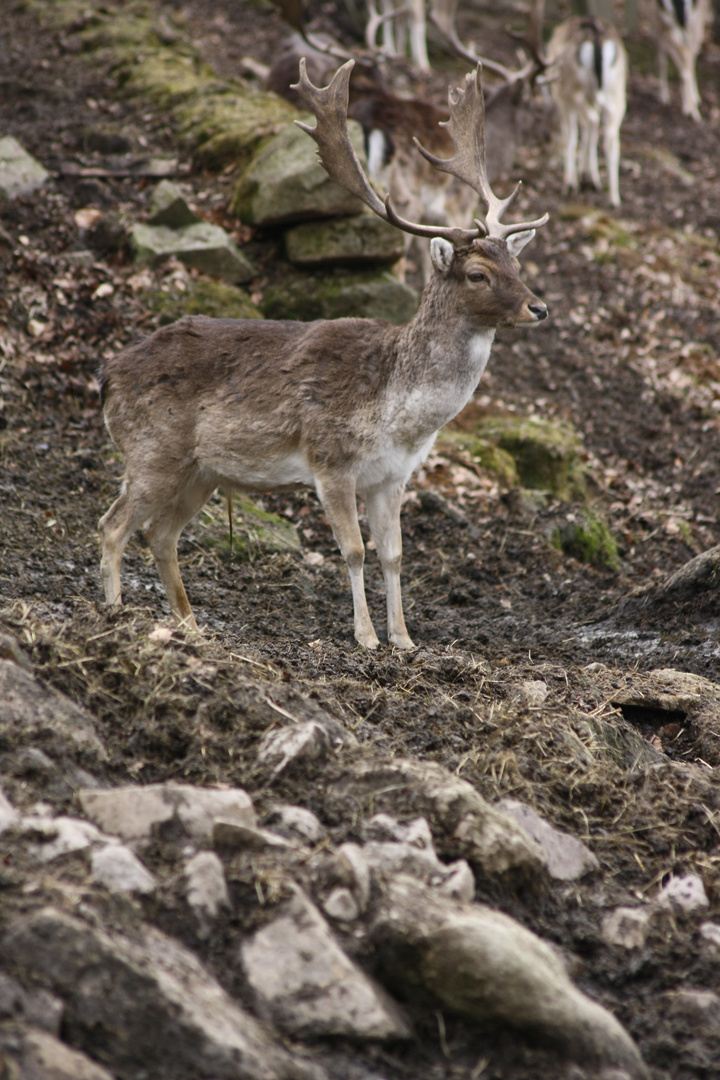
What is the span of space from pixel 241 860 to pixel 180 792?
297 millimetres

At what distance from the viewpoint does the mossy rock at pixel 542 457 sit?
31.2 ft

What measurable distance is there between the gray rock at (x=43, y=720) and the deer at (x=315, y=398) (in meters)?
2.41

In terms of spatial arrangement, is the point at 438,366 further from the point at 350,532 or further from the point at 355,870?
the point at 355,870

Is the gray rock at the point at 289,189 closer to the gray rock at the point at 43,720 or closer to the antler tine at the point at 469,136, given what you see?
the antler tine at the point at 469,136

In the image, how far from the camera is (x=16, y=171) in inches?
416

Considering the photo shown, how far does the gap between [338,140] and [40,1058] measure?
5.54 meters

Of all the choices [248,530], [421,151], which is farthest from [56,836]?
[248,530]

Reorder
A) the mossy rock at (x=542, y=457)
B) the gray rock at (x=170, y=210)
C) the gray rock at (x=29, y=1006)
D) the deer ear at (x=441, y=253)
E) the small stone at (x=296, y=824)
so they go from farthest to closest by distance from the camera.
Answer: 1. the gray rock at (x=170, y=210)
2. the mossy rock at (x=542, y=457)
3. the deer ear at (x=441, y=253)
4. the small stone at (x=296, y=824)
5. the gray rock at (x=29, y=1006)

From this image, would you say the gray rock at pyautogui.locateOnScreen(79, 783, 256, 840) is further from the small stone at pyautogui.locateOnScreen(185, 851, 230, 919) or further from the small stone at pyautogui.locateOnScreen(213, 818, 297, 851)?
the small stone at pyautogui.locateOnScreen(185, 851, 230, 919)

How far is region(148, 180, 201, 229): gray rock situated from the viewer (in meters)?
10.2

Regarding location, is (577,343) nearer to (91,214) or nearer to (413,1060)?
(91,214)

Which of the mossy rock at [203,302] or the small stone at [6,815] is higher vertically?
the small stone at [6,815]

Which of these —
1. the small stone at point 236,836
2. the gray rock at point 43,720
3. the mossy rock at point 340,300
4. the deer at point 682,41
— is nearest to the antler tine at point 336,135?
the mossy rock at point 340,300

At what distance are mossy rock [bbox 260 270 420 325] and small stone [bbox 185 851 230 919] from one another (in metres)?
7.54
